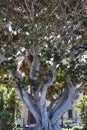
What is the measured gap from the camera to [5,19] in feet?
61.0

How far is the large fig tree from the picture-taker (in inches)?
732

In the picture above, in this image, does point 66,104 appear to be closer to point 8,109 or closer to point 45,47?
point 45,47

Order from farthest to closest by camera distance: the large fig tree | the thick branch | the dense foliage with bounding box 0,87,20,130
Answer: the dense foliage with bounding box 0,87,20,130
the thick branch
the large fig tree

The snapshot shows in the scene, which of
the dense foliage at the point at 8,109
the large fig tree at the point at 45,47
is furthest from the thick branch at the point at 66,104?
the dense foliage at the point at 8,109

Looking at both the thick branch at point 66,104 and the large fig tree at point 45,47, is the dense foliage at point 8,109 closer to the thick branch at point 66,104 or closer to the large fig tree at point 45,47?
the large fig tree at point 45,47

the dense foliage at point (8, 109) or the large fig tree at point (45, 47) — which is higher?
the large fig tree at point (45, 47)

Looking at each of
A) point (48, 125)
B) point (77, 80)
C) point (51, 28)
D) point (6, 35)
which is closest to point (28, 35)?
point (51, 28)

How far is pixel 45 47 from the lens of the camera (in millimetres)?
19047

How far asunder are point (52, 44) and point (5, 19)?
310cm

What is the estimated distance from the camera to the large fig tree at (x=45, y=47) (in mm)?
18594

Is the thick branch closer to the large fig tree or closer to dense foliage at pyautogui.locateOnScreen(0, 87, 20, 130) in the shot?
the large fig tree

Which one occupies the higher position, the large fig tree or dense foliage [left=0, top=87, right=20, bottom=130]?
the large fig tree

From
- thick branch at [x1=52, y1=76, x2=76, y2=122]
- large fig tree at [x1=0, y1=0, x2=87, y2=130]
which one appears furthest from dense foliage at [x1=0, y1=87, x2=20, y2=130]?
thick branch at [x1=52, y1=76, x2=76, y2=122]

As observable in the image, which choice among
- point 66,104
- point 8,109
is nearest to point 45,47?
point 66,104
